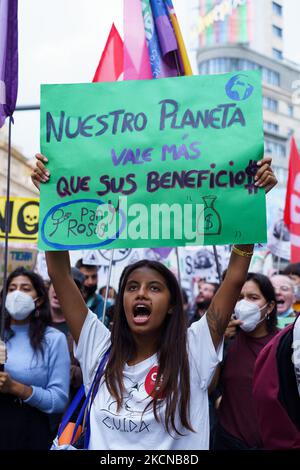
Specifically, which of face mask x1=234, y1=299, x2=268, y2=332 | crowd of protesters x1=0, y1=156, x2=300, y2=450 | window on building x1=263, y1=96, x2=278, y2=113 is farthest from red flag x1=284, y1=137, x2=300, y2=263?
window on building x1=263, y1=96, x2=278, y2=113

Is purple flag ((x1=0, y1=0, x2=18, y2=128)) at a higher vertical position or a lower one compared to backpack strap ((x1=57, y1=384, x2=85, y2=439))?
higher

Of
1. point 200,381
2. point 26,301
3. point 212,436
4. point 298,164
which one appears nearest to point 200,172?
point 200,381

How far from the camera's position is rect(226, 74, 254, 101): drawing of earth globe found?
2.73 metres

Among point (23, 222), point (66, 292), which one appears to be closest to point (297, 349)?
point (66, 292)

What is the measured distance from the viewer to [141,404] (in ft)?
8.13

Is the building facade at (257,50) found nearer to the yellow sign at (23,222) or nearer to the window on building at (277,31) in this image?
the window on building at (277,31)

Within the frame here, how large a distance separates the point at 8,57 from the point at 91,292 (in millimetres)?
2772

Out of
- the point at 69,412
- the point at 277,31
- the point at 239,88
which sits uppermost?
the point at 277,31

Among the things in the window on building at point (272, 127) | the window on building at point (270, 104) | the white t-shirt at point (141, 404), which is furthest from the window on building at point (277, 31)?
the white t-shirt at point (141, 404)

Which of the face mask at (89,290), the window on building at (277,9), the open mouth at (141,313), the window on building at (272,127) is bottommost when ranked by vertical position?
the open mouth at (141,313)

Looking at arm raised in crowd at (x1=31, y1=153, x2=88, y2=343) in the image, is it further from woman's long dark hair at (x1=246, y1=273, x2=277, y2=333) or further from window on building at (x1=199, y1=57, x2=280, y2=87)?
window on building at (x1=199, y1=57, x2=280, y2=87)

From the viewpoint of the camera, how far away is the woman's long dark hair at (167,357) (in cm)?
246

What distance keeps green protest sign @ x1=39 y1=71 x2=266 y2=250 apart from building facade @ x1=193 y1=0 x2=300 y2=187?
5839cm

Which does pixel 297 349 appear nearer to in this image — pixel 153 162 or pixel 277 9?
pixel 153 162
